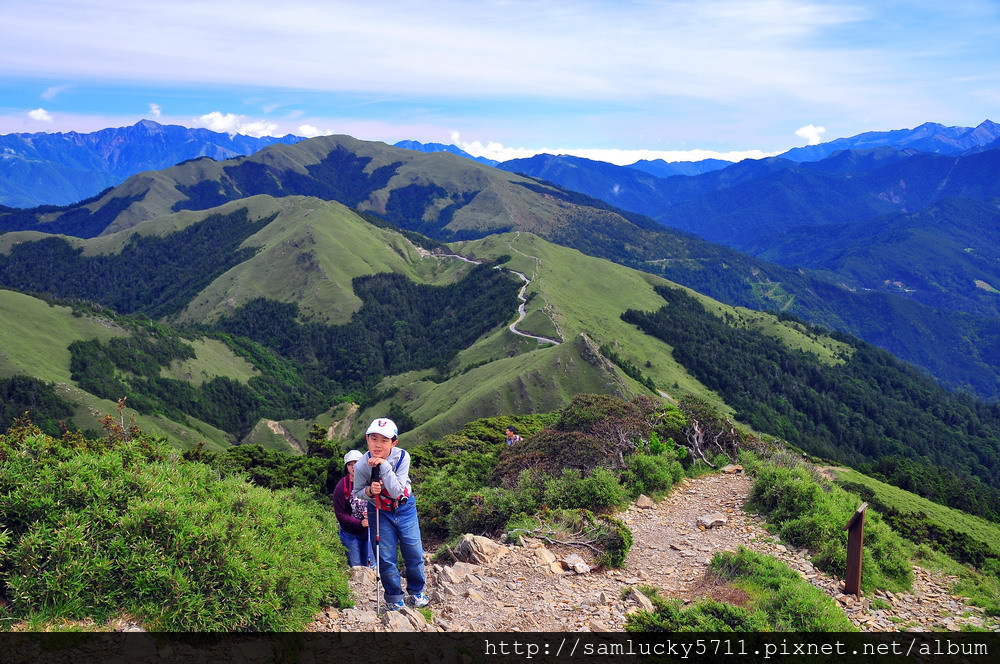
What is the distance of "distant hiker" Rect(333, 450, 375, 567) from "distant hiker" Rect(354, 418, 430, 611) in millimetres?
2107

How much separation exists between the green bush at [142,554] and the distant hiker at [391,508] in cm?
142

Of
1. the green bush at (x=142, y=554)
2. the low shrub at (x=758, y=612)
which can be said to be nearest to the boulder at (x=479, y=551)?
the green bush at (x=142, y=554)

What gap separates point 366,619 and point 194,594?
344cm

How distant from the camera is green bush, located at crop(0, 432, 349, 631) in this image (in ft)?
31.8

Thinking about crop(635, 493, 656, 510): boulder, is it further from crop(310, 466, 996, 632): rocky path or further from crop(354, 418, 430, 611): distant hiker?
crop(354, 418, 430, 611): distant hiker

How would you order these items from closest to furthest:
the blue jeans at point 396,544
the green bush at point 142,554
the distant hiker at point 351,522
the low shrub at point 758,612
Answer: the green bush at point 142,554, the blue jeans at point 396,544, the low shrub at point 758,612, the distant hiker at point 351,522

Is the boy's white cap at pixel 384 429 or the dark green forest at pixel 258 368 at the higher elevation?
the boy's white cap at pixel 384 429

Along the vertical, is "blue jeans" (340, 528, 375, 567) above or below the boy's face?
below

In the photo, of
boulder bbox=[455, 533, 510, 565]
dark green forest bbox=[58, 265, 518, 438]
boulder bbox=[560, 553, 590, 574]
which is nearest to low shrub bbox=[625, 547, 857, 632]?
boulder bbox=[560, 553, 590, 574]

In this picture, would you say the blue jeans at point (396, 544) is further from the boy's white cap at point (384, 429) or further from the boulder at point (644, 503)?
the boulder at point (644, 503)

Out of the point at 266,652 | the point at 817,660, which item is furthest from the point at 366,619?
the point at 817,660

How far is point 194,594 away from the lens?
1009 cm

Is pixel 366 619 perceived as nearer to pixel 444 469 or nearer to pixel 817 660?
pixel 817 660

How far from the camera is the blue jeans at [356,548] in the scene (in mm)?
14383
